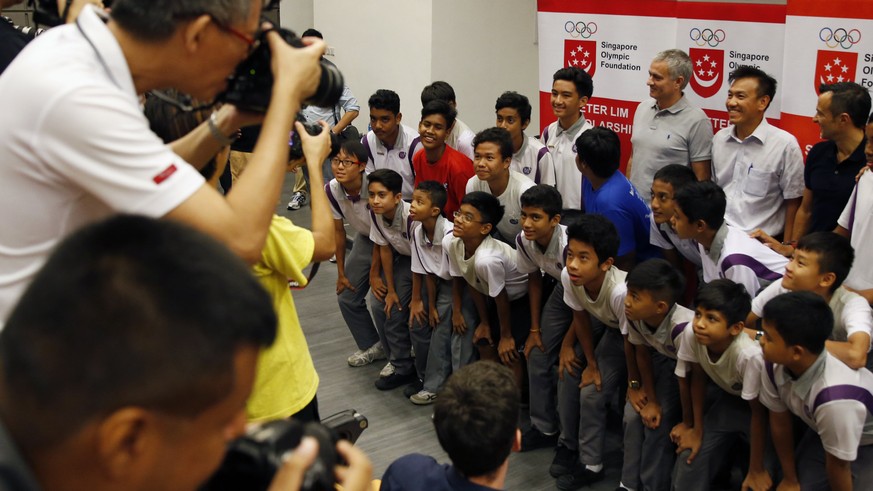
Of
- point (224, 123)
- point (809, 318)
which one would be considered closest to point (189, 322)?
point (224, 123)

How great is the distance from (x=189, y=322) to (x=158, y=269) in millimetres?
57

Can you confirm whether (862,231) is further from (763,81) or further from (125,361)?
(125,361)

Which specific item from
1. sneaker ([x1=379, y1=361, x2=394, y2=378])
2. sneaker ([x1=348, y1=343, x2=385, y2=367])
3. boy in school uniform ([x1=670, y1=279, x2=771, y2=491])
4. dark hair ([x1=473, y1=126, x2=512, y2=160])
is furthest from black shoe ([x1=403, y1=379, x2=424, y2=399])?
boy in school uniform ([x1=670, y1=279, x2=771, y2=491])

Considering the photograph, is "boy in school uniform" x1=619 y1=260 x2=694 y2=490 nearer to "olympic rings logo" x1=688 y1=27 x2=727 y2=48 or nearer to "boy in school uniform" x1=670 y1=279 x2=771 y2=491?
"boy in school uniform" x1=670 y1=279 x2=771 y2=491

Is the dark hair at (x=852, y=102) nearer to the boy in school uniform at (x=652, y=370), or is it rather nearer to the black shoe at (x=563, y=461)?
the boy in school uniform at (x=652, y=370)

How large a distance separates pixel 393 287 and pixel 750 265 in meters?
1.78

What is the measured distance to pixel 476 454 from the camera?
1.85 metres

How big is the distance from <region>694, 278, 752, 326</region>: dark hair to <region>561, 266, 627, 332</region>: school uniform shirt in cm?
40

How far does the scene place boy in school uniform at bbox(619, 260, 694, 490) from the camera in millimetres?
2996

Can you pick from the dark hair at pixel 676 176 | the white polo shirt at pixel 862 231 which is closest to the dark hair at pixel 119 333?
the dark hair at pixel 676 176

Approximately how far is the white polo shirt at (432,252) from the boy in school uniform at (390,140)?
1.01m

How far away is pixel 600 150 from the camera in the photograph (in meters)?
3.85

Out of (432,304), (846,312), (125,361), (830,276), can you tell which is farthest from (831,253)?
(125,361)

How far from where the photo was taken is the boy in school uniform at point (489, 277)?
3.72 m
